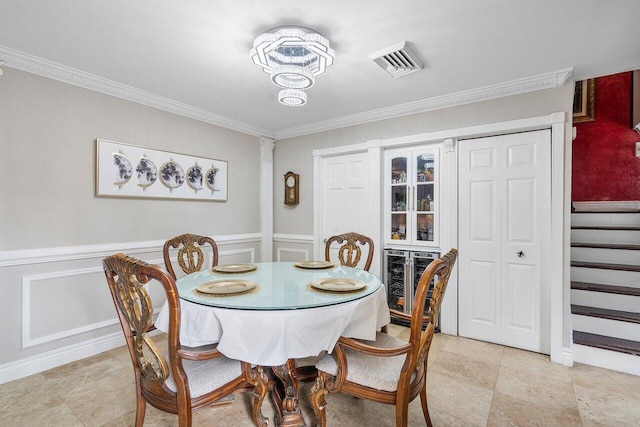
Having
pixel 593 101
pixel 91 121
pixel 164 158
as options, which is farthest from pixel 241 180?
pixel 593 101

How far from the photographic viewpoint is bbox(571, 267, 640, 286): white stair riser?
2.88m

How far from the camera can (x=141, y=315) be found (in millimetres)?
1335

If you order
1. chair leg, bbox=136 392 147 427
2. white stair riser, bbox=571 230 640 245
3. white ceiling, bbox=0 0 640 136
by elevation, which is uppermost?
white ceiling, bbox=0 0 640 136

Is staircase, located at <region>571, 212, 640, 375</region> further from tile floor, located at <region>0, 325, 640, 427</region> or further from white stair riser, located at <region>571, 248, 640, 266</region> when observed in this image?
tile floor, located at <region>0, 325, 640, 427</region>

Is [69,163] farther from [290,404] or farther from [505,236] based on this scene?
[505,236]

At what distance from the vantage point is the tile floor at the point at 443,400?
186cm

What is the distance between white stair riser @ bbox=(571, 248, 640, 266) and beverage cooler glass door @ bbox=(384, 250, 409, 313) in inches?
72.9

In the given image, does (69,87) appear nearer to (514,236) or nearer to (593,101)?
(514,236)

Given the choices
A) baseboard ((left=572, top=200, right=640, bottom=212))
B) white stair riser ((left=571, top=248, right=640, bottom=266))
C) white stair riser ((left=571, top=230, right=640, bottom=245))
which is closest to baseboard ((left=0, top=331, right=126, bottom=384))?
white stair riser ((left=571, top=248, right=640, bottom=266))

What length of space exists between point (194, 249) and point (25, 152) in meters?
1.44

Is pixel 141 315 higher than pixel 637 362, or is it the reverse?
pixel 141 315

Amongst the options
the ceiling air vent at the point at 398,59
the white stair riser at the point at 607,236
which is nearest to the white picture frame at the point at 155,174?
the ceiling air vent at the point at 398,59

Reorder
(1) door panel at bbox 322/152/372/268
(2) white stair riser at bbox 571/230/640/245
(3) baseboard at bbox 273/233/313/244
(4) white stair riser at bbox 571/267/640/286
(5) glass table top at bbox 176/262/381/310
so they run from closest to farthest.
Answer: (5) glass table top at bbox 176/262/381/310 → (4) white stair riser at bbox 571/267/640/286 → (2) white stair riser at bbox 571/230/640/245 → (1) door panel at bbox 322/152/372/268 → (3) baseboard at bbox 273/233/313/244

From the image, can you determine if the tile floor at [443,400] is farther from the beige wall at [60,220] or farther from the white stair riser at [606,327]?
the white stair riser at [606,327]
